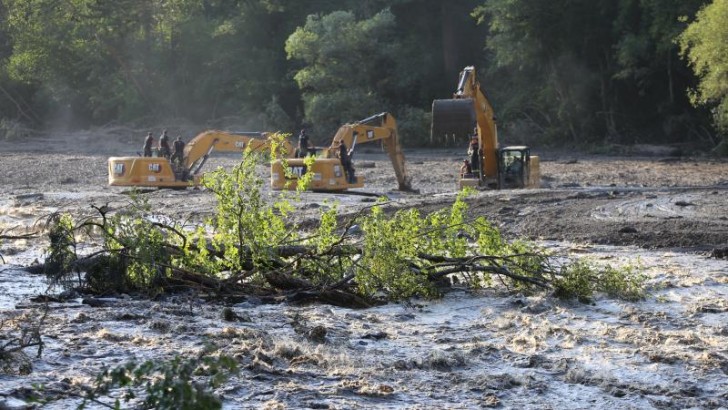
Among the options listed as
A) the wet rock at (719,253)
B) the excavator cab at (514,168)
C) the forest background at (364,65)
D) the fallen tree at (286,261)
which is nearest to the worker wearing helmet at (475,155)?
the excavator cab at (514,168)

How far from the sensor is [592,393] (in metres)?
8.45

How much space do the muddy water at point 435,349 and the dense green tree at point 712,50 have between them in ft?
76.3

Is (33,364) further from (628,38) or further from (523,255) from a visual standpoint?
(628,38)

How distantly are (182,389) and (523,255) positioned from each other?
287 inches

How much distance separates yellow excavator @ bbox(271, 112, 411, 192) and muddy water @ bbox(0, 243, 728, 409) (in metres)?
13.3

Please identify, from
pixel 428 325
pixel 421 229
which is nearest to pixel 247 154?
pixel 421 229

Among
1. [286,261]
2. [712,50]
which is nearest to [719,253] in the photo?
[286,261]

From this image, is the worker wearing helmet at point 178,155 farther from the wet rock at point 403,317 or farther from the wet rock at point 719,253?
the wet rock at point 403,317

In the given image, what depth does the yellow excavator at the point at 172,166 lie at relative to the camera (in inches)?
1097

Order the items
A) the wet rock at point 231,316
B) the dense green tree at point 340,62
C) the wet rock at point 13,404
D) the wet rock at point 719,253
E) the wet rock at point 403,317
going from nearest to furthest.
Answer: the wet rock at point 13,404 → the wet rock at point 231,316 → the wet rock at point 403,317 → the wet rock at point 719,253 → the dense green tree at point 340,62

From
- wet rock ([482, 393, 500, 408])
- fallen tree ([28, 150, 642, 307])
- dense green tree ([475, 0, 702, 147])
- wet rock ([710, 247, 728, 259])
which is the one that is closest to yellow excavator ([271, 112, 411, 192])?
wet rock ([710, 247, 728, 259])

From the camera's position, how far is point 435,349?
32.3 ft

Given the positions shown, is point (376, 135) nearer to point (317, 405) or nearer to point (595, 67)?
point (317, 405)

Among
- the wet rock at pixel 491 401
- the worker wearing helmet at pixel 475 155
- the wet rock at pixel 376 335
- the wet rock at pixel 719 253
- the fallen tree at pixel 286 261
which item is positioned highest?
the worker wearing helmet at pixel 475 155
